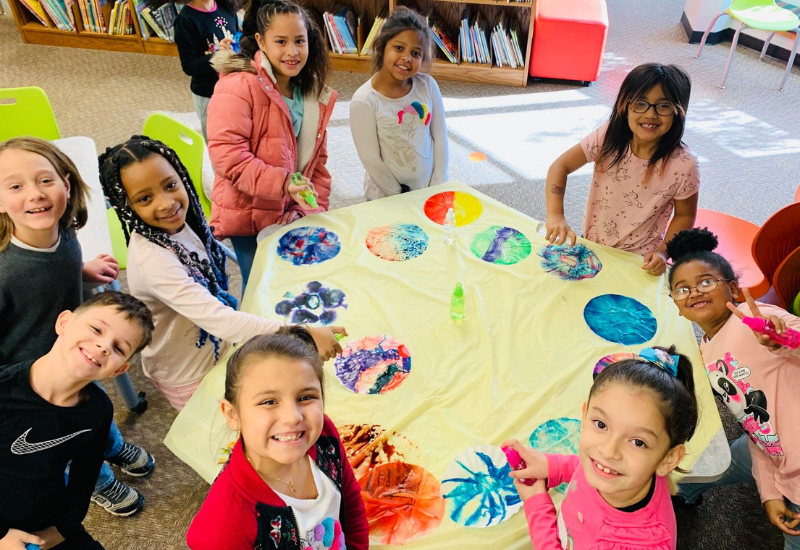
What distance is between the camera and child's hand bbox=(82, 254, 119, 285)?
1.68 m

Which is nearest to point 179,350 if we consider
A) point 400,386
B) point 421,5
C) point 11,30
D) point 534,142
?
point 400,386

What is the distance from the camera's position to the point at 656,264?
5.55ft

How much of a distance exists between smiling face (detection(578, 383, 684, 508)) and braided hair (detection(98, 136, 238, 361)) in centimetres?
111

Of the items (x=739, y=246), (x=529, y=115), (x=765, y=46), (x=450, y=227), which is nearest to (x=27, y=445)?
(x=450, y=227)

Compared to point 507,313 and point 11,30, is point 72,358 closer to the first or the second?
point 507,313

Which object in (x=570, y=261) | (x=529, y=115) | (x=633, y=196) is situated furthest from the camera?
(x=529, y=115)

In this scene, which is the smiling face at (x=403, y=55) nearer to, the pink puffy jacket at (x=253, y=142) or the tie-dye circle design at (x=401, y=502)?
the pink puffy jacket at (x=253, y=142)

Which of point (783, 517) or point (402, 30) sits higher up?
point (402, 30)

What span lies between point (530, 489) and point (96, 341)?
101 cm

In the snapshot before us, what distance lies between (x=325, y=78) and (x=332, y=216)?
52 cm

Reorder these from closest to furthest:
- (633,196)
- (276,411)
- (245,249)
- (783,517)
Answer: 1. (276,411)
2. (783,517)
3. (633,196)
4. (245,249)

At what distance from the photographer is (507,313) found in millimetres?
1608

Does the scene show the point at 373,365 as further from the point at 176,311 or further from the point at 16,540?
the point at 16,540

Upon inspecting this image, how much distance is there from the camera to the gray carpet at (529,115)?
10.6 feet
